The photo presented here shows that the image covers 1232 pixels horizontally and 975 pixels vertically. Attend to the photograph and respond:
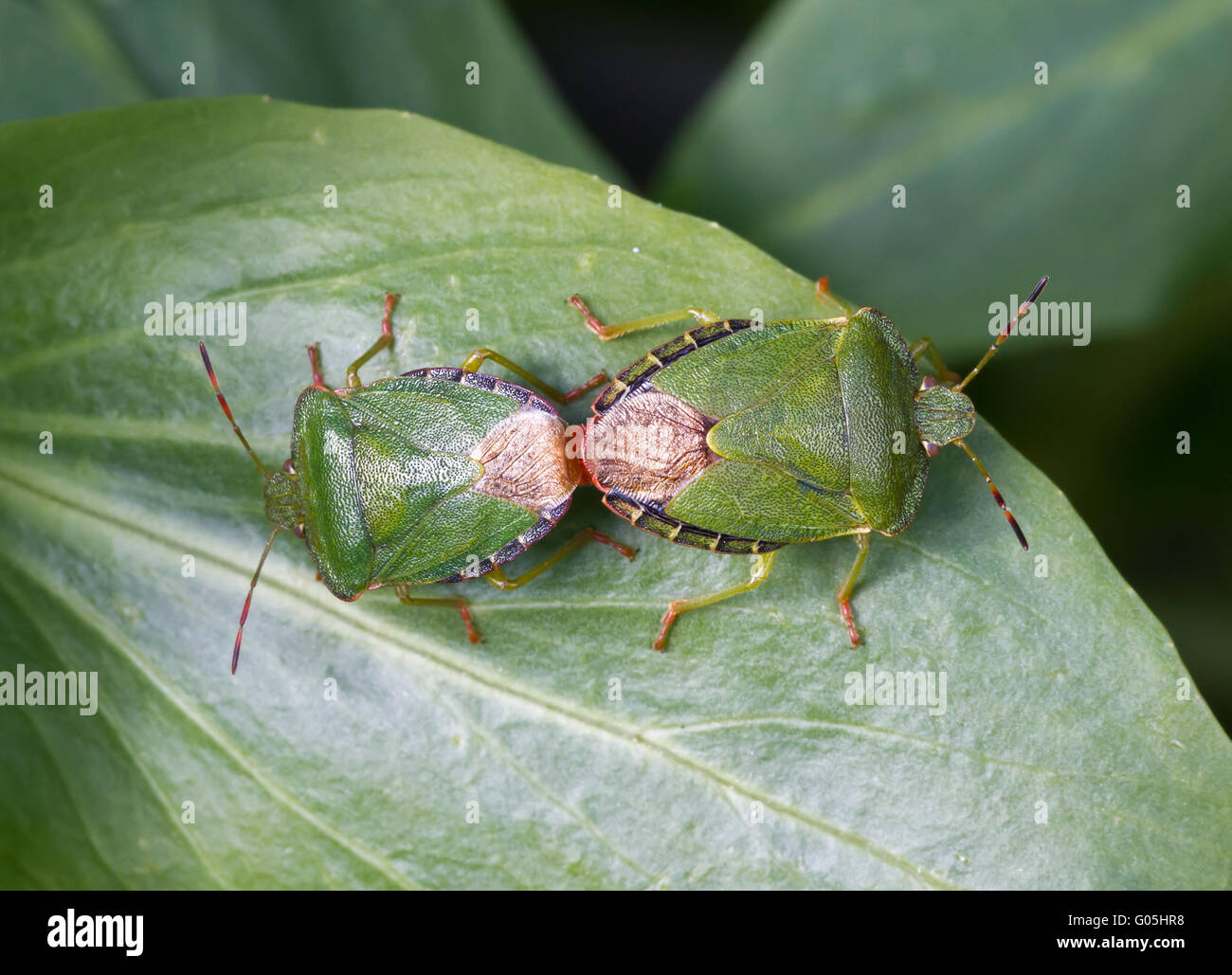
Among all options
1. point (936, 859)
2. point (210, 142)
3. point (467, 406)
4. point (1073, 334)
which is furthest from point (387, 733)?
point (1073, 334)

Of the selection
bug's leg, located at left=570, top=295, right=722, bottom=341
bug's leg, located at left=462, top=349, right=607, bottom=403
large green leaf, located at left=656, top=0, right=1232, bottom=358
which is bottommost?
bug's leg, located at left=462, top=349, right=607, bottom=403

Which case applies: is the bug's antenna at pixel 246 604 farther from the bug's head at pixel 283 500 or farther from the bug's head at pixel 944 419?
the bug's head at pixel 944 419

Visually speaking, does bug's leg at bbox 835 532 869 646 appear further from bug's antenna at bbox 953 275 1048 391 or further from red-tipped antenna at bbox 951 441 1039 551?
bug's antenna at bbox 953 275 1048 391

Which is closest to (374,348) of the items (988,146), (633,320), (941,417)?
(633,320)

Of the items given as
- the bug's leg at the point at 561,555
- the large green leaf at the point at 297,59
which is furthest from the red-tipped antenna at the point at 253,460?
the large green leaf at the point at 297,59

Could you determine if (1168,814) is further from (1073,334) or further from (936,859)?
(1073,334)

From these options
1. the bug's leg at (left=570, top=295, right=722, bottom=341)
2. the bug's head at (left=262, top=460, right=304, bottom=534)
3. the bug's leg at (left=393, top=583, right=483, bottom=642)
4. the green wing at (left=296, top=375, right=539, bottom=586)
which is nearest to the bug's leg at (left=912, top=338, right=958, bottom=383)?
the bug's leg at (left=570, top=295, right=722, bottom=341)
